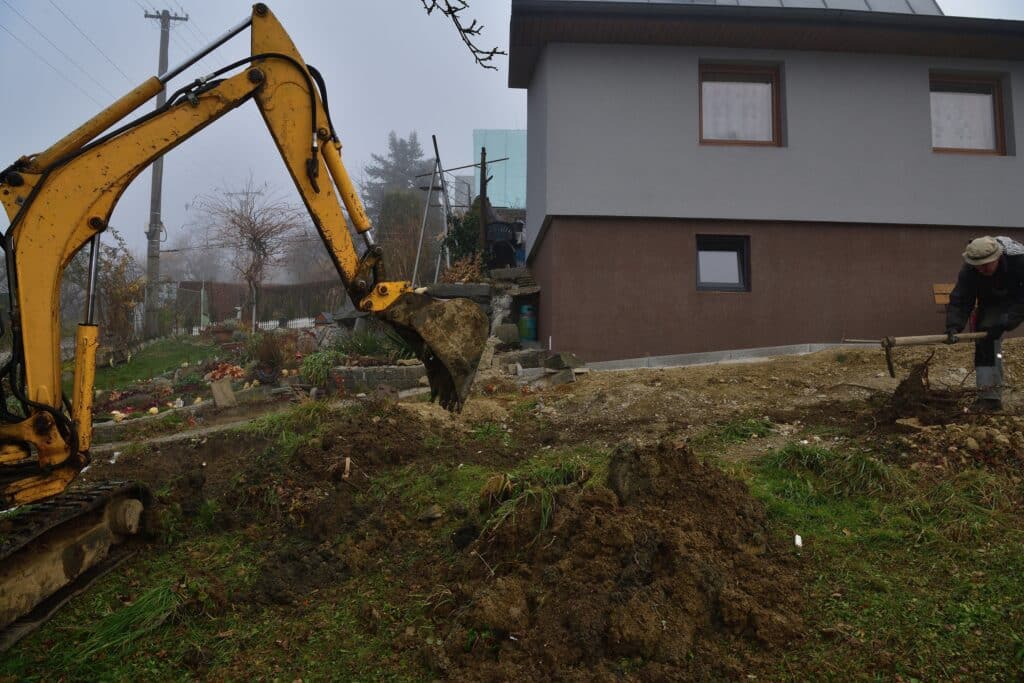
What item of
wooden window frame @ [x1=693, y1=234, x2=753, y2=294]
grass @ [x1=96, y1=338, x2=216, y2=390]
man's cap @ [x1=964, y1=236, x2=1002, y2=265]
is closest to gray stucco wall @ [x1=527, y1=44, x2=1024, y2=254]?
wooden window frame @ [x1=693, y1=234, x2=753, y2=294]

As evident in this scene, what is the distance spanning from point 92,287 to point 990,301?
6.96 m

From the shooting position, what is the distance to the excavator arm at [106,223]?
3.50 meters

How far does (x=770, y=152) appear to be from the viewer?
10.3 m

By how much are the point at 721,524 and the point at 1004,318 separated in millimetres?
4045

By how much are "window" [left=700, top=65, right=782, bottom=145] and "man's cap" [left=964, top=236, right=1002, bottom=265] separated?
527 cm

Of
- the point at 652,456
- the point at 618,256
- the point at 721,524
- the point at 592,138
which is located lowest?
the point at 721,524

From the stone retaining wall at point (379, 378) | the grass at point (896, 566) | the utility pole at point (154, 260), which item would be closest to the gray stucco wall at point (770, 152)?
the stone retaining wall at point (379, 378)

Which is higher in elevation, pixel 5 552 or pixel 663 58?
pixel 663 58

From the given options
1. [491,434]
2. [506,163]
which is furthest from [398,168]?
[491,434]

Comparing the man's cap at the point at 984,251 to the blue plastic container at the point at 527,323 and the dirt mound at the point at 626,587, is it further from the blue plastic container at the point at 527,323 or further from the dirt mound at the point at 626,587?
the blue plastic container at the point at 527,323

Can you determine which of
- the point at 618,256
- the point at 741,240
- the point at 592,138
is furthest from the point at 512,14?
the point at 741,240

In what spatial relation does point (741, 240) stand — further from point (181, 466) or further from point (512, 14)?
point (181, 466)

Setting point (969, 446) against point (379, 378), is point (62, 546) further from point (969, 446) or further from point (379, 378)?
point (379, 378)

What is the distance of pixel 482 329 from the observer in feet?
14.4
